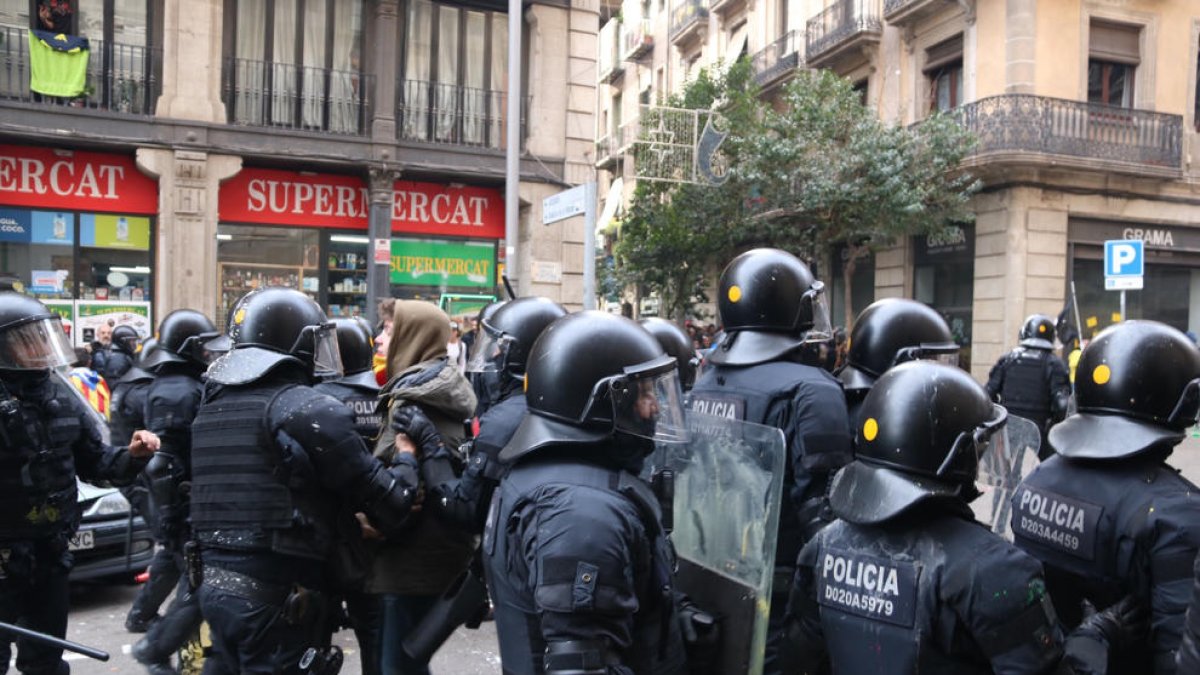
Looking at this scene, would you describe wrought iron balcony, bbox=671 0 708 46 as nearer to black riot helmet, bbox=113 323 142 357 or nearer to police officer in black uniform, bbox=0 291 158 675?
black riot helmet, bbox=113 323 142 357

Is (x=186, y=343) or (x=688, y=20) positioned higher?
(x=688, y=20)

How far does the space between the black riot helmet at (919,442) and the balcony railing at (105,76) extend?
1381 centimetres

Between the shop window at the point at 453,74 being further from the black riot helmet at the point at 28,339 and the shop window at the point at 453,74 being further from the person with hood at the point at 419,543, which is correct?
the person with hood at the point at 419,543

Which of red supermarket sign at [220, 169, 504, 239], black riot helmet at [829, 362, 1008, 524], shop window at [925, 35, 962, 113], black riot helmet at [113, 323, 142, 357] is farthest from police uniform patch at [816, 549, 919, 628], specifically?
shop window at [925, 35, 962, 113]

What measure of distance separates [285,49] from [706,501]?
13572 mm

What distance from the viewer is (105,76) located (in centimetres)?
1369

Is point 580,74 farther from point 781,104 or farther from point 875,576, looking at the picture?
point 875,576

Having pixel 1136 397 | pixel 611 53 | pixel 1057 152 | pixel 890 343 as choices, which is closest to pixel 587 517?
pixel 1136 397

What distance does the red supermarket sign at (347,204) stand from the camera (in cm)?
1455

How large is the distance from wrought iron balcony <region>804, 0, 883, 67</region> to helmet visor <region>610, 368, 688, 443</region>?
20701 millimetres

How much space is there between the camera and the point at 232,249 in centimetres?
1458

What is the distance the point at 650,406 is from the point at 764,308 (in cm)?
175

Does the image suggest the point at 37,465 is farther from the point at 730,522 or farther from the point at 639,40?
the point at 639,40

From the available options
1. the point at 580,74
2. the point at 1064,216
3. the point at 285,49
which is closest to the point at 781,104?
the point at 1064,216
